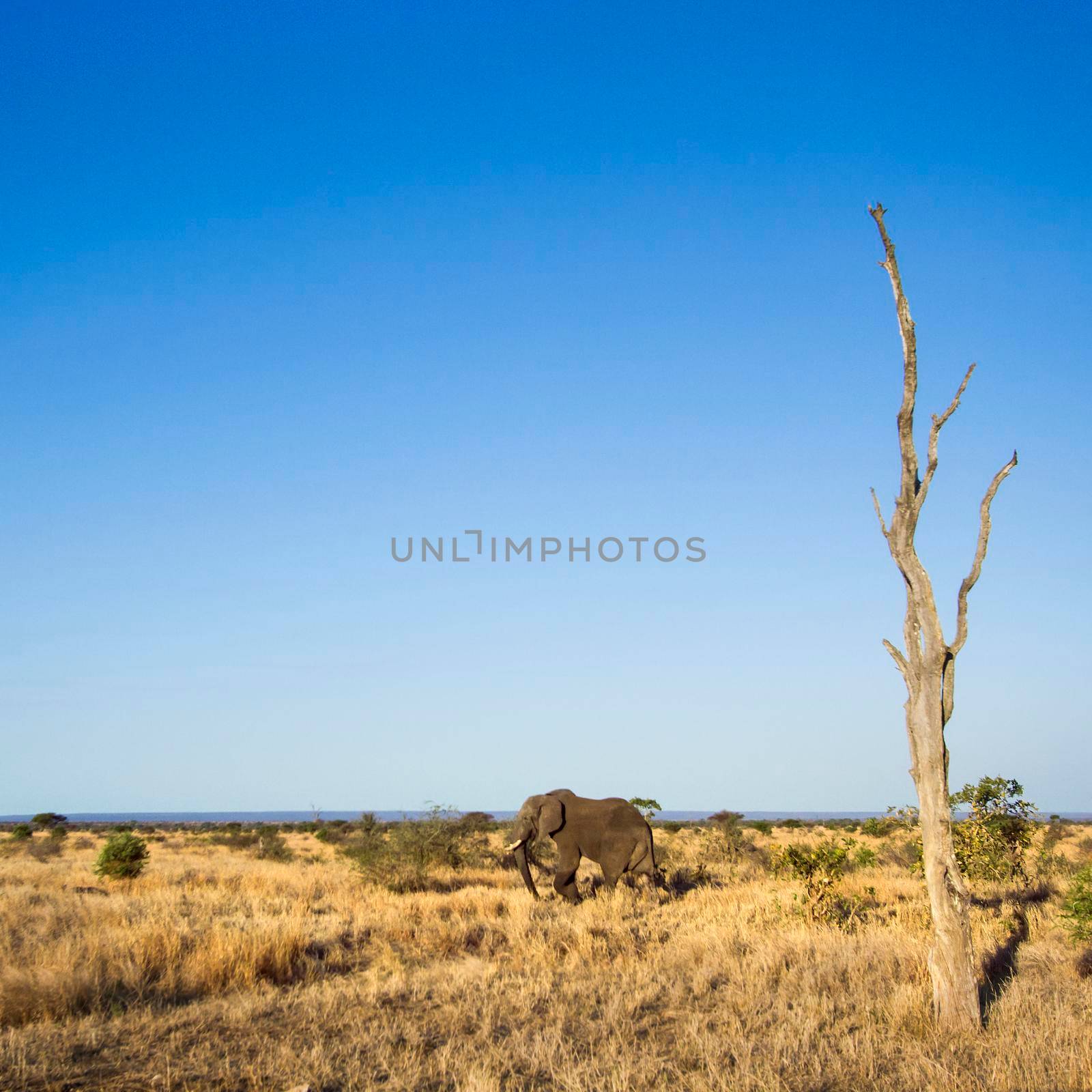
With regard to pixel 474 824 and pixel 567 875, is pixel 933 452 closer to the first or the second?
pixel 567 875

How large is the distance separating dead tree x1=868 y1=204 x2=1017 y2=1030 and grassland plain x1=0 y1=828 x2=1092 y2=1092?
1.51 feet

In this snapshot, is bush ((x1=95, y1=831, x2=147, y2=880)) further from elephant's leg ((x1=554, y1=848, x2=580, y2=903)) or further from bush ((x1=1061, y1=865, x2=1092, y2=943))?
bush ((x1=1061, y1=865, x2=1092, y2=943))

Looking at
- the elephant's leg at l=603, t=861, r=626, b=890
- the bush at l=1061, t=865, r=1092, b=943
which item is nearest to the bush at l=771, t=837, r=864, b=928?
the bush at l=1061, t=865, r=1092, b=943

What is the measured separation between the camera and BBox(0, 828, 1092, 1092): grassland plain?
6379 mm

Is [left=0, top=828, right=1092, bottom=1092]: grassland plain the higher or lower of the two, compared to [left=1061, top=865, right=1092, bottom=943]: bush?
lower

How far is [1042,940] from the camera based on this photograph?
36.2 ft

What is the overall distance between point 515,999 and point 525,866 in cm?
903

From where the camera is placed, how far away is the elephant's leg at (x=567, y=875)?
16.8m

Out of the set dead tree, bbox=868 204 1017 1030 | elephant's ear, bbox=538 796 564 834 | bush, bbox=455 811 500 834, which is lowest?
bush, bbox=455 811 500 834

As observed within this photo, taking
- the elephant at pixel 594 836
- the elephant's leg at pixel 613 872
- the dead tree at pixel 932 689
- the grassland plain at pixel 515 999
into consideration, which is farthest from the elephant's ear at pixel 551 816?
the dead tree at pixel 932 689

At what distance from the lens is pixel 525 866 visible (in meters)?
17.3

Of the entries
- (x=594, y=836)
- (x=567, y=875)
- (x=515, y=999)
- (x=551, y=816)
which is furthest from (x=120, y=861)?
(x=515, y=999)

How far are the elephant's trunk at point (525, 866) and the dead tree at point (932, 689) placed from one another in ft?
33.7

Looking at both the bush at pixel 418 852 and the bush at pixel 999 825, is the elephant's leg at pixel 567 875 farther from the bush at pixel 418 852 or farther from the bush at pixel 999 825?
the bush at pixel 999 825
